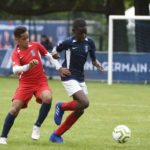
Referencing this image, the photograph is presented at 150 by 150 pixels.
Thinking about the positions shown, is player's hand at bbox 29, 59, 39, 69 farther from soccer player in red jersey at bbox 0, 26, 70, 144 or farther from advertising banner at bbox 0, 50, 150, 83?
advertising banner at bbox 0, 50, 150, 83

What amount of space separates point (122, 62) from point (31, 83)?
44.8 feet

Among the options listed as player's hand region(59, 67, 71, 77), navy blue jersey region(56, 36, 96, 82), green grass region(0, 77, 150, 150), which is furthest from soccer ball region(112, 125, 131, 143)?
player's hand region(59, 67, 71, 77)

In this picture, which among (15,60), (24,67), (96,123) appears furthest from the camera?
(96,123)

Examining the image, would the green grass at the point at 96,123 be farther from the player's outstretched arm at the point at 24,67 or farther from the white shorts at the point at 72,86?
the player's outstretched arm at the point at 24,67

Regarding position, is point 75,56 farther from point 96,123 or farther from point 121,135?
point 96,123

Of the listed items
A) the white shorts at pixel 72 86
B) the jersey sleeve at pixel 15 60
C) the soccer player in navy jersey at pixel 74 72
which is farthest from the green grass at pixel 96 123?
the jersey sleeve at pixel 15 60

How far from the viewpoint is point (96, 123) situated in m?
10.3

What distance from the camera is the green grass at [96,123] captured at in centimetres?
783

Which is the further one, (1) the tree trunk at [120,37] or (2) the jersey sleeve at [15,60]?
(1) the tree trunk at [120,37]

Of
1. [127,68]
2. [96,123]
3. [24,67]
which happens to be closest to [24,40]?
[24,67]

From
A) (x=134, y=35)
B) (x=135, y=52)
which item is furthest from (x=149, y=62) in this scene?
(x=134, y=35)

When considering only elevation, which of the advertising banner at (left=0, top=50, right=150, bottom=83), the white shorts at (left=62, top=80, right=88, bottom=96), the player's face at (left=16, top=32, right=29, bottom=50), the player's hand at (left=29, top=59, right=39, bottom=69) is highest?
the player's face at (left=16, top=32, right=29, bottom=50)

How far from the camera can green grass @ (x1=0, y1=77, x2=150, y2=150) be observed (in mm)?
7828

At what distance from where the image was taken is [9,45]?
33094mm
